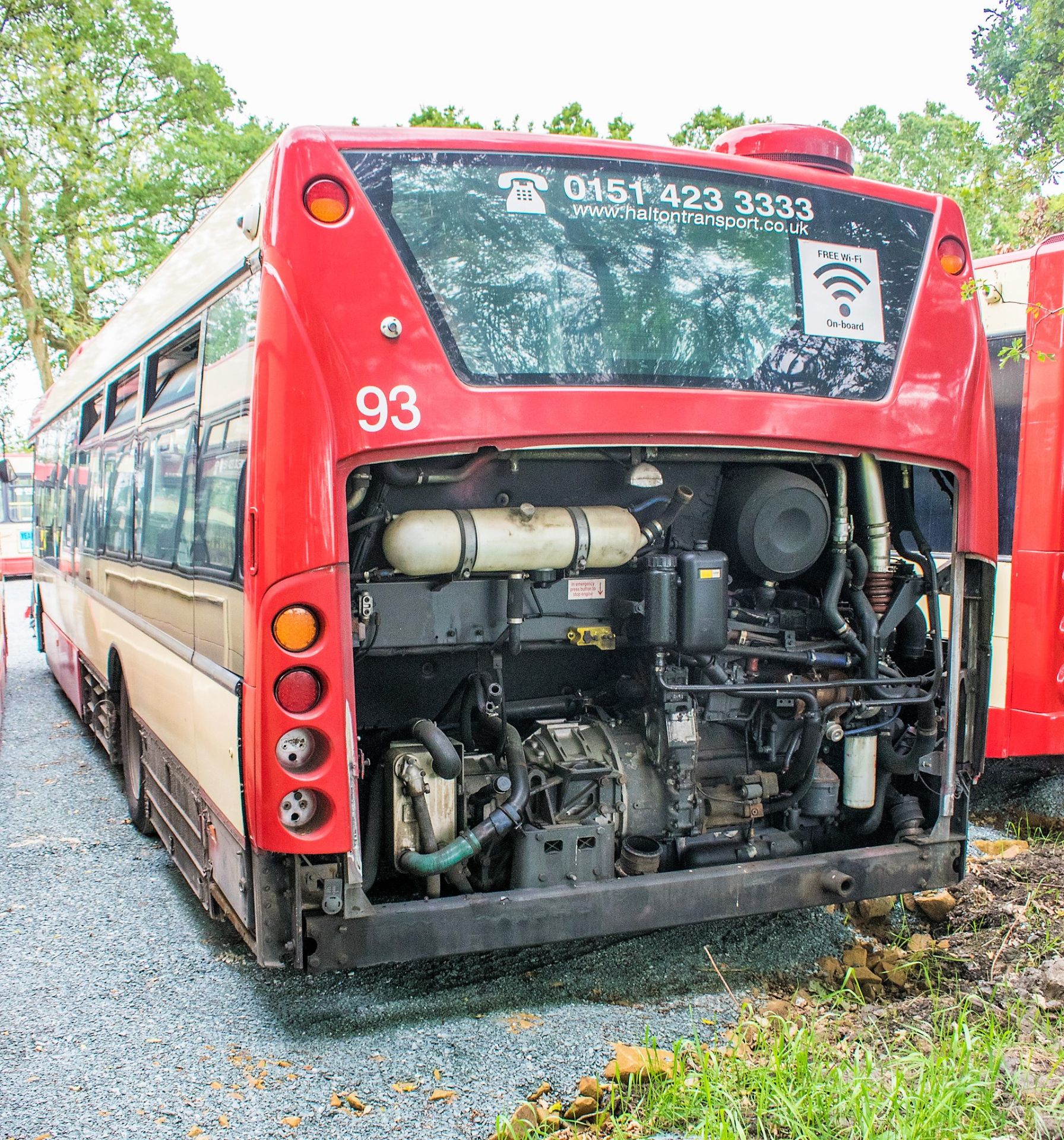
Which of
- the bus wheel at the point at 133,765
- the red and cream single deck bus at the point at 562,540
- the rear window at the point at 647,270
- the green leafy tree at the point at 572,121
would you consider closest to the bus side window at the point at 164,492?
the red and cream single deck bus at the point at 562,540

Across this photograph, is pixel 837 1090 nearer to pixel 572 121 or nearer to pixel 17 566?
pixel 572 121

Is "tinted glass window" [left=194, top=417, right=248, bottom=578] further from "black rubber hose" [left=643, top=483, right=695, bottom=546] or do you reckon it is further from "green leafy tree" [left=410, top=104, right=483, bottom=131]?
"green leafy tree" [left=410, top=104, right=483, bottom=131]

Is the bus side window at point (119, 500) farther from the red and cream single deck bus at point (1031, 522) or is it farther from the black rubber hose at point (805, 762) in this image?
the red and cream single deck bus at point (1031, 522)

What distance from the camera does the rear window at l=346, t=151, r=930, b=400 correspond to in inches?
138

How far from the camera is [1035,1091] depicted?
2.97m

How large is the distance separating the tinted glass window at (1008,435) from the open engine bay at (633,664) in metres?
1.85

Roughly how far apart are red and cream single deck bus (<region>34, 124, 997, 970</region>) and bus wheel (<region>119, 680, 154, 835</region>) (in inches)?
54.4

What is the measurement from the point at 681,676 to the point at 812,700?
520 millimetres

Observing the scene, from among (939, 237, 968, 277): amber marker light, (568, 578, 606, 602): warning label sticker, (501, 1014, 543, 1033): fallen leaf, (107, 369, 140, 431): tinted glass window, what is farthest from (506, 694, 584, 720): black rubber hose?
(107, 369, 140, 431): tinted glass window

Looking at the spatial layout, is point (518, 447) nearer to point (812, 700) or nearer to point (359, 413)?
point (359, 413)

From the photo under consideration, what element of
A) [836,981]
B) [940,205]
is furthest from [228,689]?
[940,205]

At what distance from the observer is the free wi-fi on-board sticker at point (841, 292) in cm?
403

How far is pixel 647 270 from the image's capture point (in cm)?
379

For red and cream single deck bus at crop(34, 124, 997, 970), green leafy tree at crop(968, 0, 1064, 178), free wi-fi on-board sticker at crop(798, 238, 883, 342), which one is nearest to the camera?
red and cream single deck bus at crop(34, 124, 997, 970)
